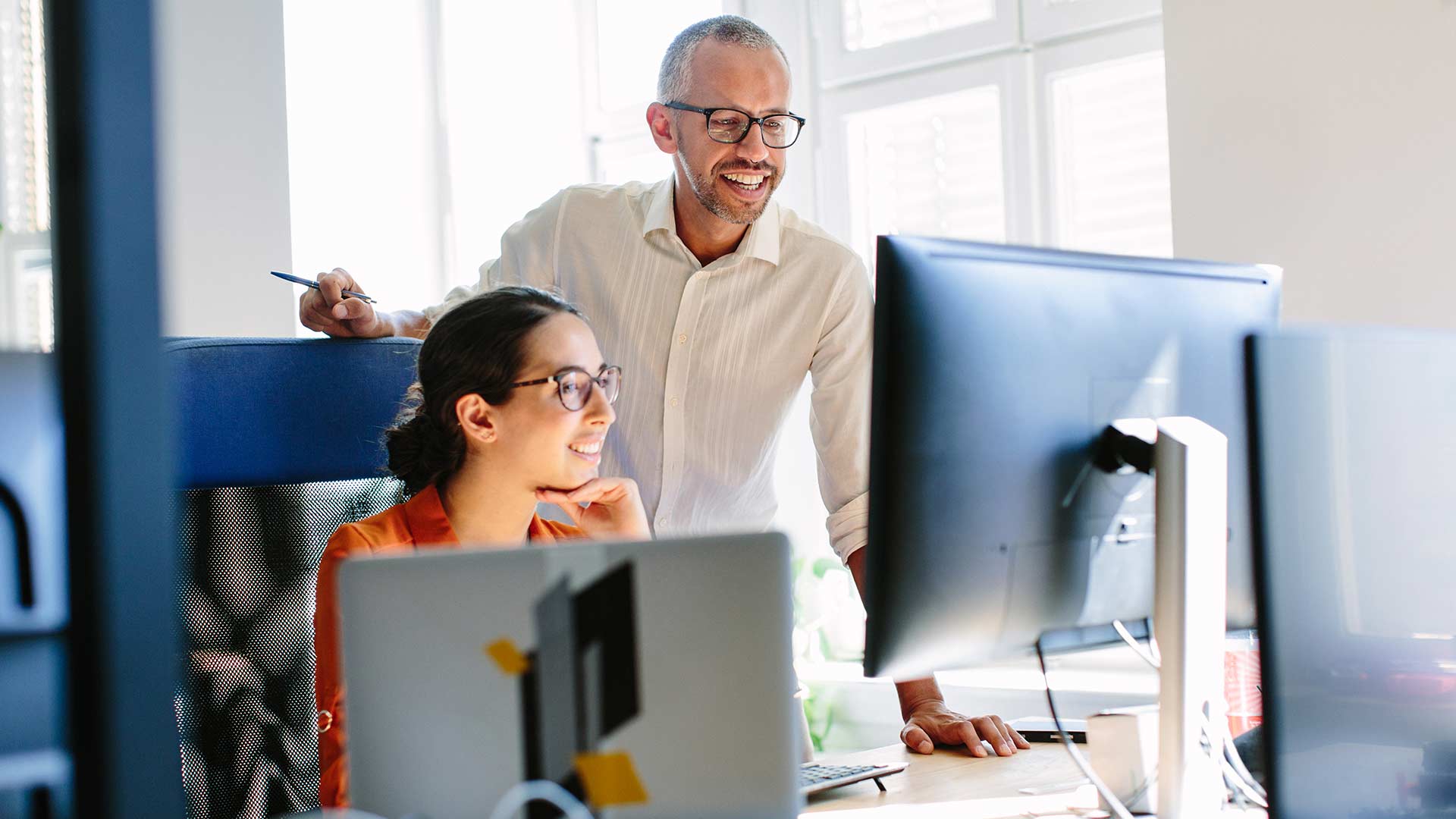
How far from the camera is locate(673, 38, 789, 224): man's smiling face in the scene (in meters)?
2.02

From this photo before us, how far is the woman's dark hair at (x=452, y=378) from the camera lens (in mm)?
1557

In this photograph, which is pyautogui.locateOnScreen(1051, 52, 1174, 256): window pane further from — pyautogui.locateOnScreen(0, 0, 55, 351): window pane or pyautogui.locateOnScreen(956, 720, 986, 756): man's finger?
pyautogui.locateOnScreen(0, 0, 55, 351): window pane

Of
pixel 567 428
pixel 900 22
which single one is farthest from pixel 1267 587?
pixel 900 22

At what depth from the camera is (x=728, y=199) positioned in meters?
2.03

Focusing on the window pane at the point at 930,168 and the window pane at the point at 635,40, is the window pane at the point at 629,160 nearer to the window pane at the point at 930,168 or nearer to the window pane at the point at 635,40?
the window pane at the point at 635,40

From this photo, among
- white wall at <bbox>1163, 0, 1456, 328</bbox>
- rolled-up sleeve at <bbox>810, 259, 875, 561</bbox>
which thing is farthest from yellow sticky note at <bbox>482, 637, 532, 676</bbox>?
white wall at <bbox>1163, 0, 1456, 328</bbox>

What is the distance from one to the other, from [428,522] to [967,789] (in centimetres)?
68

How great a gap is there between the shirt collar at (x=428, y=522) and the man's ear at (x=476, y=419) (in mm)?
114

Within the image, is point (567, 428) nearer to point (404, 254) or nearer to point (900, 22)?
point (900, 22)

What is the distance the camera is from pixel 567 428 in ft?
5.22

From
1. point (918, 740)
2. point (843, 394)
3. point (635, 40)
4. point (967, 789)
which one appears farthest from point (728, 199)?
point (635, 40)

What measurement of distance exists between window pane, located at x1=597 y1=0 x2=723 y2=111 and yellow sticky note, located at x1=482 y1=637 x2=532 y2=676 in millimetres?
3063

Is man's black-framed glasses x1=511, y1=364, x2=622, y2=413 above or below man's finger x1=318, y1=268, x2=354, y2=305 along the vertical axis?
Answer: below

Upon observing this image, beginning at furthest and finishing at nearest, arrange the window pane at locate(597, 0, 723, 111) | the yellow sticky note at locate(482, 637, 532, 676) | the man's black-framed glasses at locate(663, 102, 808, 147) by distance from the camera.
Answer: the window pane at locate(597, 0, 723, 111), the man's black-framed glasses at locate(663, 102, 808, 147), the yellow sticky note at locate(482, 637, 532, 676)
